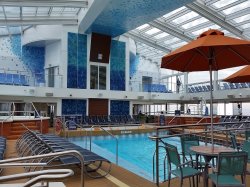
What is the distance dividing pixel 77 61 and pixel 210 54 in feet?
47.3

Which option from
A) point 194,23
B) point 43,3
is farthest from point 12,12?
point 194,23

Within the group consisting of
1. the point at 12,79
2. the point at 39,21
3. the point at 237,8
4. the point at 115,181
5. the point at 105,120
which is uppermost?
the point at 237,8

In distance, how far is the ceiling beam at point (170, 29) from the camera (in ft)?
57.5

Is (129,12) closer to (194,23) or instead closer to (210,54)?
(194,23)

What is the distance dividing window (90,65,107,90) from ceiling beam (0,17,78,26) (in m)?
3.22

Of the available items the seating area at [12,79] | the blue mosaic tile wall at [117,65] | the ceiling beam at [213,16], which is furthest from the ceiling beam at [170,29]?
the seating area at [12,79]

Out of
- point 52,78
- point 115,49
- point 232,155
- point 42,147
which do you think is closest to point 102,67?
point 115,49

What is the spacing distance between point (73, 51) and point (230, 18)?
9.63 m

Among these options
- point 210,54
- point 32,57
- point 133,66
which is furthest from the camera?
point 133,66

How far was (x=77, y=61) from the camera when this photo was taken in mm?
17719

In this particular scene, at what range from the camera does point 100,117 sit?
17812mm

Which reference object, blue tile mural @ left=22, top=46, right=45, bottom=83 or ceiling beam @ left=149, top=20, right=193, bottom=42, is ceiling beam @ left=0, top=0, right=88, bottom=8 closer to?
ceiling beam @ left=149, top=20, right=193, bottom=42

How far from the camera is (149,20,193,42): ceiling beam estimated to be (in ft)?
57.5

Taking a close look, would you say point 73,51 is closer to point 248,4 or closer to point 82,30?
point 82,30
